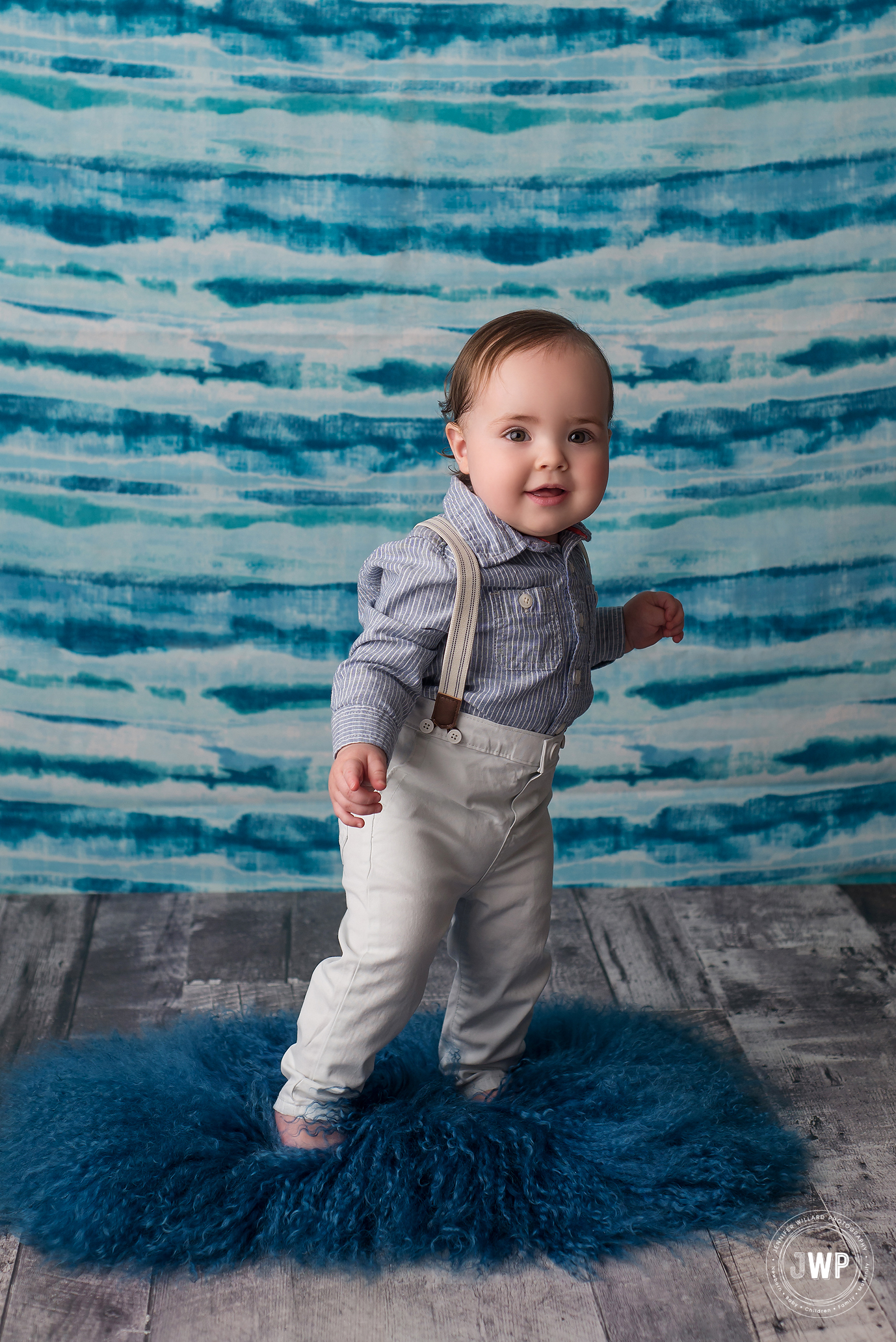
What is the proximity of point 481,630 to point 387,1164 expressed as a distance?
0.49 meters

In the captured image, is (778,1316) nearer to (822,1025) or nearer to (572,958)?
(822,1025)

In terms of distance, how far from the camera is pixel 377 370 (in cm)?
163

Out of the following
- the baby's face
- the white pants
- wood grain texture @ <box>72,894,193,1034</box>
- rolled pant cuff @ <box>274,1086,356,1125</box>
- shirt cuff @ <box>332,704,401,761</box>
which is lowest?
wood grain texture @ <box>72,894,193,1034</box>

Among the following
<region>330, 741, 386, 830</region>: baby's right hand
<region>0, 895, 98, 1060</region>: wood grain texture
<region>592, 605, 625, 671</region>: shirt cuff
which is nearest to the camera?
<region>330, 741, 386, 830</region>: baby's right hand

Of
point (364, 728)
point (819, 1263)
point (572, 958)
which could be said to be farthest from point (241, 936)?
point (819, 1263)

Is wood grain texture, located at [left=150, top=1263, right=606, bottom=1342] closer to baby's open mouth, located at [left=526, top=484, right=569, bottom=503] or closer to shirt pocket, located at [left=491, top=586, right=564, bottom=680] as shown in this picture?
shirt pocket, located at [left=491, top=586, right=564, bottom=680]

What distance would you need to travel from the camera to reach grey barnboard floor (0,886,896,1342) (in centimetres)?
97

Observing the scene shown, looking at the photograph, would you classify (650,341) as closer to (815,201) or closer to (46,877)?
(815,201)

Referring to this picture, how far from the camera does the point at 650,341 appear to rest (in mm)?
1652

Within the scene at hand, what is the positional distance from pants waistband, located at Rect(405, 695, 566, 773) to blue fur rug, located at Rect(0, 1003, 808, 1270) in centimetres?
35

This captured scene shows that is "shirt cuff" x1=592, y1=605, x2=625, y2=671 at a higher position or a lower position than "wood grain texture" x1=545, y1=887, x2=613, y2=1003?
higher

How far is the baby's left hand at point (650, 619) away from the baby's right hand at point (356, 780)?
36 cm

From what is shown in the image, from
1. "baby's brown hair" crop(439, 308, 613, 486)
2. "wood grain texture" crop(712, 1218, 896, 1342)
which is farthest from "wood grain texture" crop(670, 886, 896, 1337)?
"baby's brown hair" crop(439, 308, 613, 486)

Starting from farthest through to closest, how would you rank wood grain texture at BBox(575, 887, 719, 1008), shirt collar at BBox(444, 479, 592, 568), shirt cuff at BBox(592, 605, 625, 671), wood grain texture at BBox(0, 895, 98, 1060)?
1. wood grain texture at BBox(575, 887, 719, 1008)
2. wood grain texture at BBox(0, 895, 98, 1060)
3. shirt cuff at BBox(592, 605, 625, 671)
4. shirt collar at BBox(444, 479, 592, 568)
